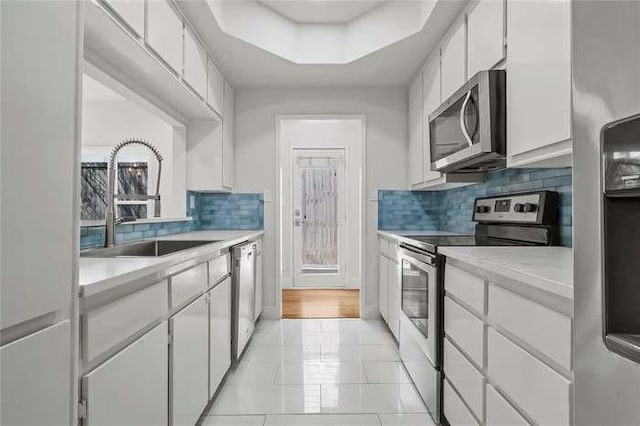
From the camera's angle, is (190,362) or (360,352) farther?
(360,352)

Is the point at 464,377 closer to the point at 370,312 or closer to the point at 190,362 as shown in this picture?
the point at 190,362

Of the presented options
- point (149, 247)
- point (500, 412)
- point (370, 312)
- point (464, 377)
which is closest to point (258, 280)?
point (370, 312)

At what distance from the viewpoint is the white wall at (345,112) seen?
143 inches

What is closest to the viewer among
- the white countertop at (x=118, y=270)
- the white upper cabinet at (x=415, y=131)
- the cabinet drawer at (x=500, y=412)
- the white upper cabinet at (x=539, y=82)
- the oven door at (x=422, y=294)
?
the white countertop at (x=118, y=270)

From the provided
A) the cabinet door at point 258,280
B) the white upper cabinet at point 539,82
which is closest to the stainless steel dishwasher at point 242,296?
the cabinet door at point 258,280

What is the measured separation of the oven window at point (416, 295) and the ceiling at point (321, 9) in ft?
6.24

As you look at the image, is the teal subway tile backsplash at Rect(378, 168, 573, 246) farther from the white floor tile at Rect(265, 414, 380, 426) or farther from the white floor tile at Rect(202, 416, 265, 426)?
the white floor tile at Rect(202, 416, 265, 426)

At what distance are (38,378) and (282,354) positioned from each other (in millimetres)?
2202

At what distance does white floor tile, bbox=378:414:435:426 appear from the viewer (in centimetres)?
183

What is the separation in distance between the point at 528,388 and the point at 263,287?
2.87 metres

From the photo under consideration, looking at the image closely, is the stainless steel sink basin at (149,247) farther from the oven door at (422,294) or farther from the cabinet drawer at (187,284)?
the oven door at (422,294)

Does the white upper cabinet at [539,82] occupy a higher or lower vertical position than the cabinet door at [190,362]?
higher

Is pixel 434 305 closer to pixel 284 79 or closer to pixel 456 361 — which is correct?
pixel 456 361

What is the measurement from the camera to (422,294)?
202 centimetres
